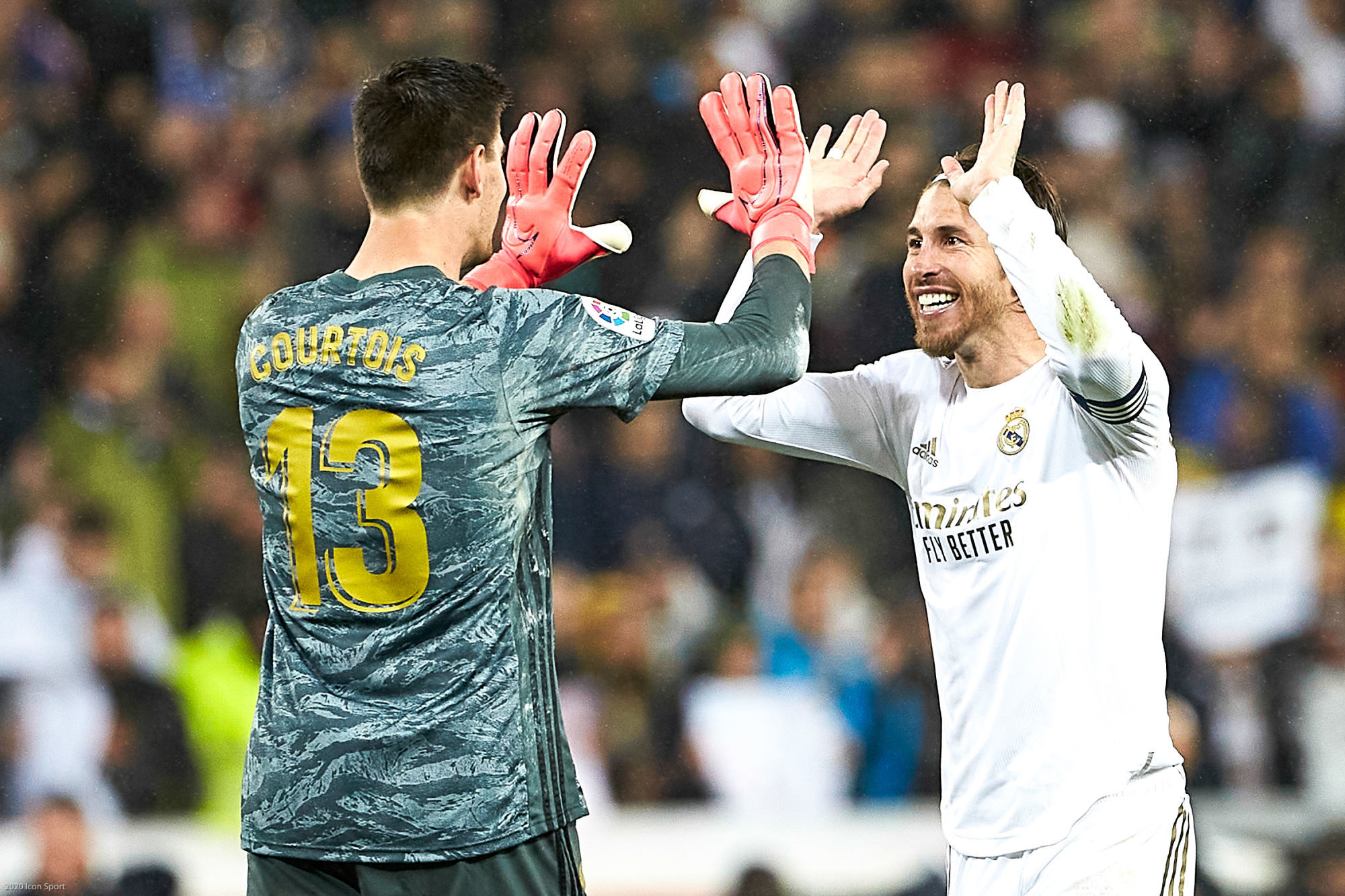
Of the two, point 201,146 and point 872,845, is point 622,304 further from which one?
point 872,845

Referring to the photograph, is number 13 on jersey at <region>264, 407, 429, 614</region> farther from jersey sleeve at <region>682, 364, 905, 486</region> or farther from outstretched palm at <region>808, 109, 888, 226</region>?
jersey sleeve at <region>682, 364, 905, 486</region>

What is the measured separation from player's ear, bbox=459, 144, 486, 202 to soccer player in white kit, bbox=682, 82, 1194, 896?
2.81 feet

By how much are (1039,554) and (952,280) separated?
1.81 ft

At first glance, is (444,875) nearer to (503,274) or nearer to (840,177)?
(503,274)

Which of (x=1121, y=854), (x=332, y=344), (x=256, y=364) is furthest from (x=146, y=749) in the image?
(x=1121, y=854)

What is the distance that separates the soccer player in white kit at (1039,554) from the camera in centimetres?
251

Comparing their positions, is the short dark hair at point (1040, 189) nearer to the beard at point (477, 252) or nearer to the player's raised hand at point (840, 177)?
the player's raised hand at point (840, 177)

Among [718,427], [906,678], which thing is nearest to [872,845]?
[906,678]

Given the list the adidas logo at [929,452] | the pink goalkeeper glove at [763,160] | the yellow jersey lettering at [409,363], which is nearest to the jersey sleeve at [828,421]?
the adidas logo at [929,452]

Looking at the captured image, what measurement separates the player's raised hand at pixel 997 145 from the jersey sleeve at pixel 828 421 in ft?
1.65

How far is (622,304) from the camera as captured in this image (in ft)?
18.7

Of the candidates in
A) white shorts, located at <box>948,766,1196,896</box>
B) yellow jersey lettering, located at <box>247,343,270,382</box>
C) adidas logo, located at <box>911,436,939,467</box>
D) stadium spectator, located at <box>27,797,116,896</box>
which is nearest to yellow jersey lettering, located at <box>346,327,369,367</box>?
yellow jersey lettering, located at <box>247,343,270,382</box>

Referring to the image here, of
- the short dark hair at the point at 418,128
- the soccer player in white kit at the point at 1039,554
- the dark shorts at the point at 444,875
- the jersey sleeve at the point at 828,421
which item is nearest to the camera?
the dark shorts at the point at 444,875

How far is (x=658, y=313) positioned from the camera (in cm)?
559
